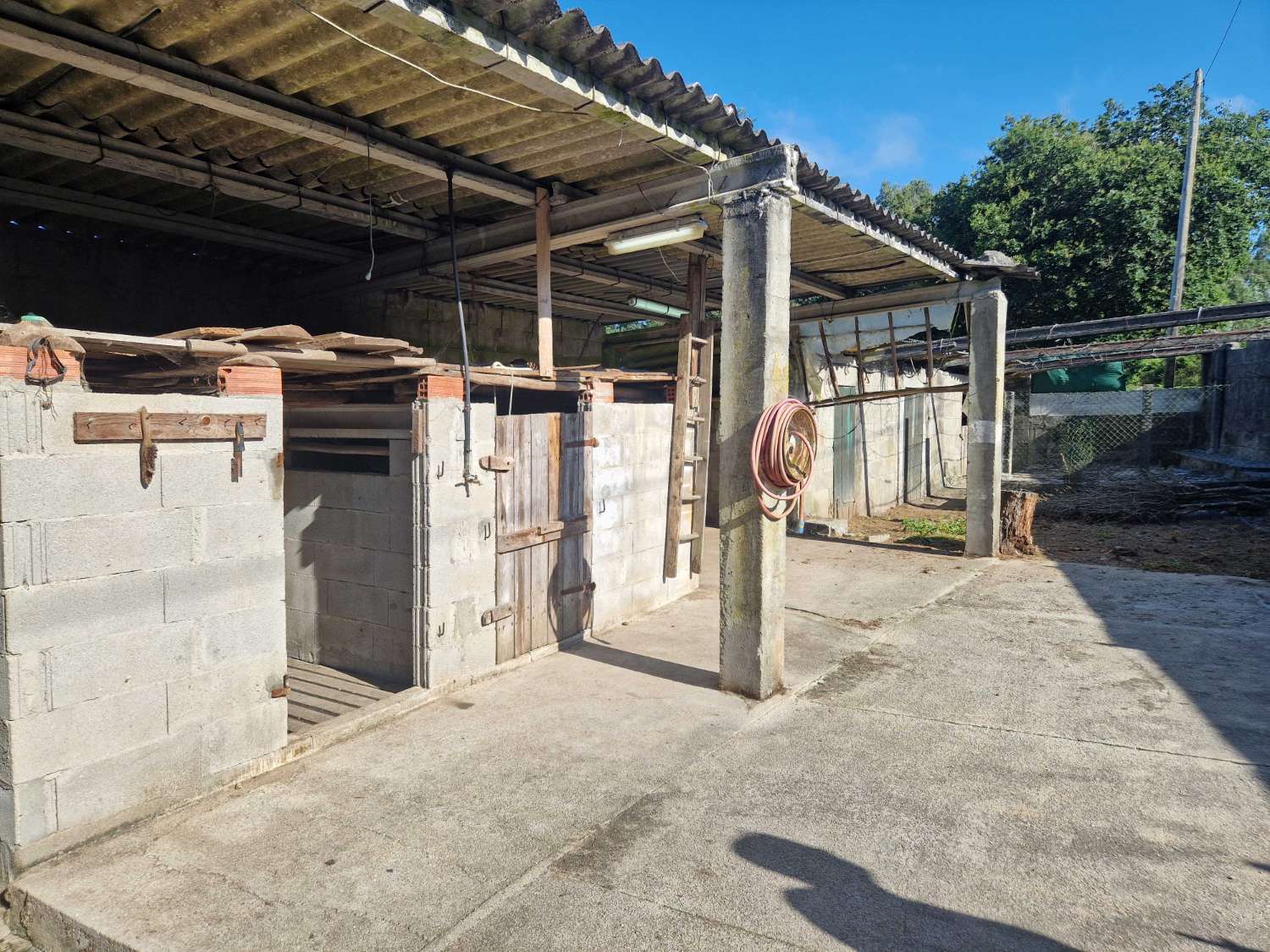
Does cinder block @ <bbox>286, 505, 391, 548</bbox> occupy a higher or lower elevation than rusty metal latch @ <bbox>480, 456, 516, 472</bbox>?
lower

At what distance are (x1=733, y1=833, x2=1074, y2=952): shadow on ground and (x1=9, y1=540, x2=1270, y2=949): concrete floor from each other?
10 mm

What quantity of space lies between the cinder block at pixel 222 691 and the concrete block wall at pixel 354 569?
51.2 inches

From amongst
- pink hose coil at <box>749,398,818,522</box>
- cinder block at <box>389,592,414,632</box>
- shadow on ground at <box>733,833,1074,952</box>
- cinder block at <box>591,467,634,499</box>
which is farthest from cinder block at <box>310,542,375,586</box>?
shadow on ground at <box>733,833,1074,952</box>

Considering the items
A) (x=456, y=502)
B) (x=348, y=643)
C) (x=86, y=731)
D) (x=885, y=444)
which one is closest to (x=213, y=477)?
(x=86, y=731)

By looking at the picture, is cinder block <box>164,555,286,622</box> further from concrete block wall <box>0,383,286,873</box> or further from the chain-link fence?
the chain-link fence

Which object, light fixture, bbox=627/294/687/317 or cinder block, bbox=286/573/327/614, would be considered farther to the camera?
light fixture, bbox=627/294/687/317

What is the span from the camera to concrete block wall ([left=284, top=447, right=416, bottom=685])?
572 cm

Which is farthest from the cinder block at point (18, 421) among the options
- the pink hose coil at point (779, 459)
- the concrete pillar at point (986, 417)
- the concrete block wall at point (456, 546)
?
the concrete pillar at point (986, 417)

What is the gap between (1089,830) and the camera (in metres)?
3.73

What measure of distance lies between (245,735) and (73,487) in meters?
1.61

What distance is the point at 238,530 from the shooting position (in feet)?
13.8

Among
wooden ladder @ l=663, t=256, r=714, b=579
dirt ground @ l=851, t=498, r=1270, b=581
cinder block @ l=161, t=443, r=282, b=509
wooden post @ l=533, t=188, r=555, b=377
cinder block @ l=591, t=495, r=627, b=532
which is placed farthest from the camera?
dirt ground @ l=851, t=498, r=1270, b=581

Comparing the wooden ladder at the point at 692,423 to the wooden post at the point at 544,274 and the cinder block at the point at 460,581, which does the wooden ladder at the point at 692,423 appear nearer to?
the wooden post at the point at 544,274

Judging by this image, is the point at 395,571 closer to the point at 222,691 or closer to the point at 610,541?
the point at 222,691
